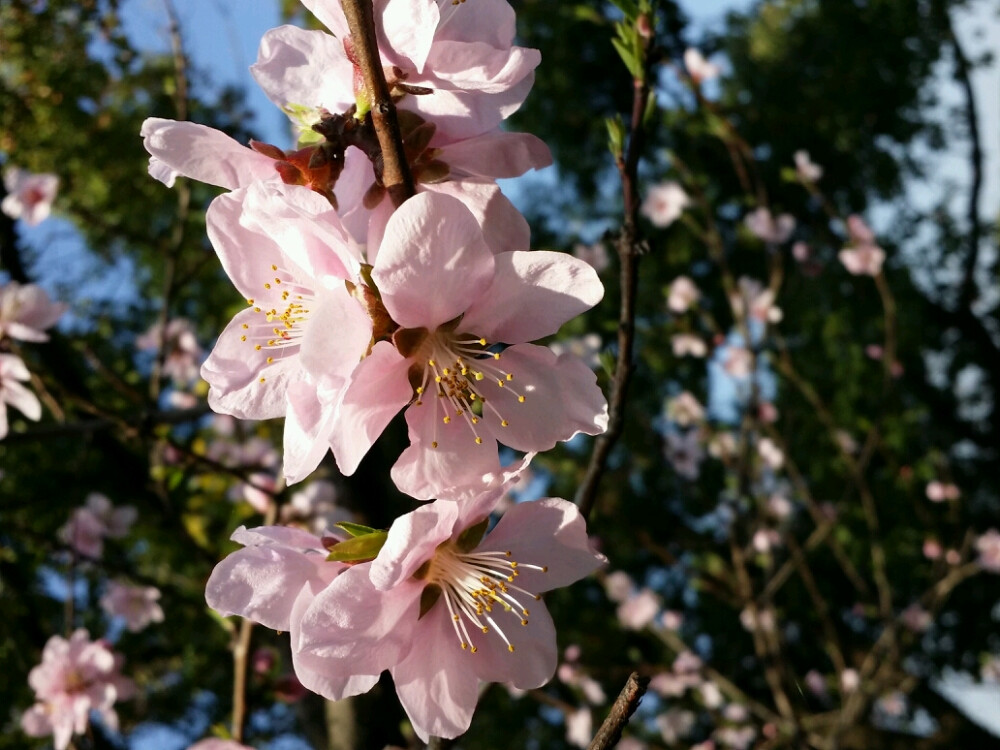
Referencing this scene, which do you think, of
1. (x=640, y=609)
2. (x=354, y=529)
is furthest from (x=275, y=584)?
(x=640, y=609)

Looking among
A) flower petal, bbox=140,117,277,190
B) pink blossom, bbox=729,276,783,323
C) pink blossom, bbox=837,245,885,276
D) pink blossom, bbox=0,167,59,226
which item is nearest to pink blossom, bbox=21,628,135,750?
pink blossom, bbox=0,167,59,226

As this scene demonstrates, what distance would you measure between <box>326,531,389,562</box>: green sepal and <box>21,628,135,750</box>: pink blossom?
6.21 feet

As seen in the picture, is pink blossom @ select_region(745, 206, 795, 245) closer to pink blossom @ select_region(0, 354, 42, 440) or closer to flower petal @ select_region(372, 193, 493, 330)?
pink blossom @ select_region(0, 354, 42, 440)

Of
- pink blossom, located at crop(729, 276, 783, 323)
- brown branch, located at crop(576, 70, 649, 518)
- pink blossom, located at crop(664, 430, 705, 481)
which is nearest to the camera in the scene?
brown branch, located at crop(576, 70, 649, 518)

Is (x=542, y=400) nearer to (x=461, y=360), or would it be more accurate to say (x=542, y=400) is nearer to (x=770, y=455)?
(x=461, y=360)

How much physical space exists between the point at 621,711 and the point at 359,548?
0.25 metres

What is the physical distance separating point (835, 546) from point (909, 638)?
1156 millimetres

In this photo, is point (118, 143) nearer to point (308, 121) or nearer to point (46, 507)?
point (46, 507)

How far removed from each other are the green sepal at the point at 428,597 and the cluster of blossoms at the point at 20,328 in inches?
47.7

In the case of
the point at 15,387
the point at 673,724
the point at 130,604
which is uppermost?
the point at 15,387

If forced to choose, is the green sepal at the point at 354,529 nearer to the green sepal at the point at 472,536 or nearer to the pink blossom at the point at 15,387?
the green sepal at the point at 472,536

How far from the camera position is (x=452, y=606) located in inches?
29.8

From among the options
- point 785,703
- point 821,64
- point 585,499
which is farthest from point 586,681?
point 821,64

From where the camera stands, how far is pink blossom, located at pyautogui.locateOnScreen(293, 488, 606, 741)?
0.65m
